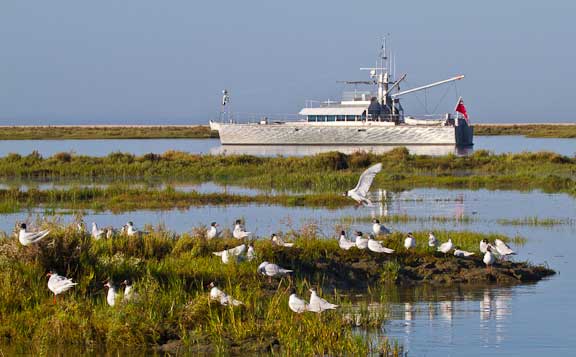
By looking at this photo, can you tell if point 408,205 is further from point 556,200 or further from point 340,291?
point 340,291

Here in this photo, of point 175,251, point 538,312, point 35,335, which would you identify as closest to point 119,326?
point 35,335

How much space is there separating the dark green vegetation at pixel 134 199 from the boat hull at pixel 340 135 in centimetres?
4917

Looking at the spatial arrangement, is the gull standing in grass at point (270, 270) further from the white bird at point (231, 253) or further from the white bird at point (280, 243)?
the white bird at point (280, 243)

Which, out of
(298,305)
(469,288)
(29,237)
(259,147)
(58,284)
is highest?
(29,237)

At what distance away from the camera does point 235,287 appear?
46.1 feet

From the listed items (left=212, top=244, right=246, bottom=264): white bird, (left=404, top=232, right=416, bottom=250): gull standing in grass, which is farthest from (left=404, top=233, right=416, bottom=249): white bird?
(left=212, top=244, right=246, bottom=264): white bird

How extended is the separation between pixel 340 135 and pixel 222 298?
69.7 m

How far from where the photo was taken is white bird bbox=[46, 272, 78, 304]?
41.8ft

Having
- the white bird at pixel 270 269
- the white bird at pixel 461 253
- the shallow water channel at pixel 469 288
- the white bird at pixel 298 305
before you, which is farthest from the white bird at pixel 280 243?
the white bird at pixel 298 305

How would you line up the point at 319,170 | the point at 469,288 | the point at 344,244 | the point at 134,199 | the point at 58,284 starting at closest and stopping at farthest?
the point at 58,284 → the point at 469,288 → the point at 344,244 → the point at 134,199 → the point at 319,170

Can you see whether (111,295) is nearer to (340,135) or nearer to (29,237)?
(29,237)

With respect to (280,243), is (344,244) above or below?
below

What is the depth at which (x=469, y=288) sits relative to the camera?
→ 16625 millimetres

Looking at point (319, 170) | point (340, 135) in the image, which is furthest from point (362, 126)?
point (319, 170)
